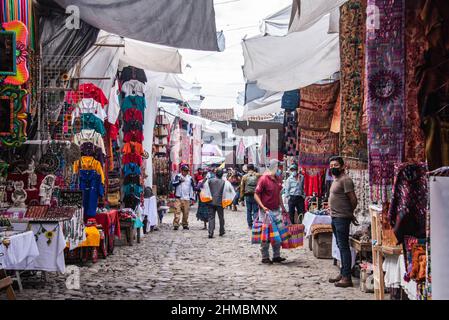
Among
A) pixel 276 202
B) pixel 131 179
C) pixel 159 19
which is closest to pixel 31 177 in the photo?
pixel 159 19

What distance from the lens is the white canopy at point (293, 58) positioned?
11672 millimetres

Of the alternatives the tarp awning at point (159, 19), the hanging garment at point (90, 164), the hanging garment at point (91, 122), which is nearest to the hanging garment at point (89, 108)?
the hanging garment at point (91, 122)

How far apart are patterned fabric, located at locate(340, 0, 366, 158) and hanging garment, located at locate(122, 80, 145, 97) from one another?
803cm

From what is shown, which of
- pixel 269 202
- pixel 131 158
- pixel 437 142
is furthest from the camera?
pixel 131 158

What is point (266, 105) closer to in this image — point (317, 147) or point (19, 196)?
point (317, 147)

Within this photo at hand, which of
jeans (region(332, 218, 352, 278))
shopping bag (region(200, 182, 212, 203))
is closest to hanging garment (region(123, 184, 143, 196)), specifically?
shopping bag (region(200, 182, 212, 203))

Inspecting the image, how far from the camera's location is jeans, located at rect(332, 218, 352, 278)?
28.9 ft

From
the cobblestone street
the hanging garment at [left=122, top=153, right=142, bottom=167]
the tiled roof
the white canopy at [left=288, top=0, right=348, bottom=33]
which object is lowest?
the cobblestone street

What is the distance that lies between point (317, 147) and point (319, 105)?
Result: 82cm

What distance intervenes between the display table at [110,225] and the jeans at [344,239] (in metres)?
4.58

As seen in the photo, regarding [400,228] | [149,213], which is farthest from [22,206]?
[149,213]

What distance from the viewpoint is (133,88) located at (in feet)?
51.7

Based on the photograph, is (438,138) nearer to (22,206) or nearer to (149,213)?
(22,206)

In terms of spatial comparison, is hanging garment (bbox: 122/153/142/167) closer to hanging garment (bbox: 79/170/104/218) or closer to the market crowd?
the market crowd
